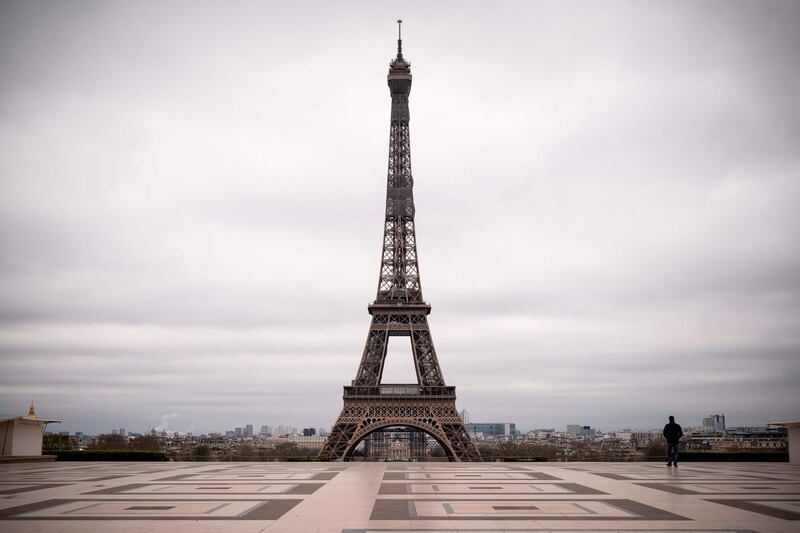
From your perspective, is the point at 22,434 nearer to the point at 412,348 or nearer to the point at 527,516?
the point at 527,516

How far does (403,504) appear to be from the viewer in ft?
49.9

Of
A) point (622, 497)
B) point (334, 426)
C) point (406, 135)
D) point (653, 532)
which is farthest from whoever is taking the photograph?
point (406, 135)

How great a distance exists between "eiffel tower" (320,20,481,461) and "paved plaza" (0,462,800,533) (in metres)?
34.8

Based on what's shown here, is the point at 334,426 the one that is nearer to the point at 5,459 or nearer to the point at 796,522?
the point at 5,459

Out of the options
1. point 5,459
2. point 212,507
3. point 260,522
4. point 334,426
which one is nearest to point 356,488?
point 212,507

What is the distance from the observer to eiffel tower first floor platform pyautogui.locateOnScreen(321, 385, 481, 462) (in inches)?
2248

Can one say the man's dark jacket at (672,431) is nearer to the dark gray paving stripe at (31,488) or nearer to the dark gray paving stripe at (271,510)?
the dark gray paving stripe at (271,510)

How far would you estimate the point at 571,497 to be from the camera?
16.6 metres

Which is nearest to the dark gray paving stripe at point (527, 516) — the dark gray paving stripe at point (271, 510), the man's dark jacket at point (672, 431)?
the dark gray paving stripe at point (271, 510)

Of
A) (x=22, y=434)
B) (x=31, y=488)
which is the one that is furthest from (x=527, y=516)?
(x=22, y=434)

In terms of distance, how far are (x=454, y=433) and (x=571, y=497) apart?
137 ft

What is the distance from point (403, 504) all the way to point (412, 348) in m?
49.3

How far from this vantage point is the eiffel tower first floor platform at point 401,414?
5709cm

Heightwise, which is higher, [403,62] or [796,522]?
[403,62]
